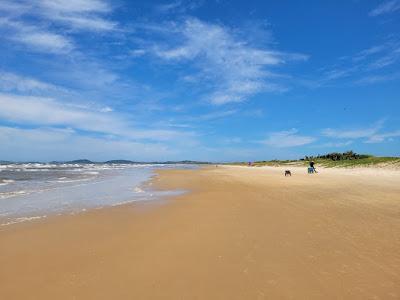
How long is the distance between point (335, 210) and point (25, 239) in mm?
8953

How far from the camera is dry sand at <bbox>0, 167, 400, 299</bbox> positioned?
187 inches

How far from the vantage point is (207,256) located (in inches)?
247

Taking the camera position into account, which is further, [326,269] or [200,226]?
[200,226]

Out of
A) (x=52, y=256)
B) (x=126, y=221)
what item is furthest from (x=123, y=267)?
(x=126, y=221)

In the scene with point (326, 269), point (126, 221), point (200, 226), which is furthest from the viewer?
point (126, 221)

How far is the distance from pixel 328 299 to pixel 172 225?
211 inches

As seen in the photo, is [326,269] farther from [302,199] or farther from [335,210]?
[302,199]

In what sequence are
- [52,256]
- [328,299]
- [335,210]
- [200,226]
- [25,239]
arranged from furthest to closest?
[335,210] → [200,226] → [25,239] → [52,256] → [328,299]

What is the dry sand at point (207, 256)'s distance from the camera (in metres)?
4.75

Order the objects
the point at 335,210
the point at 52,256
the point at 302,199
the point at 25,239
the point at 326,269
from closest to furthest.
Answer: the point at 326,269 < the point at 52,256 < the point at 25,239 < the point at 335,210 < the point at 302,199

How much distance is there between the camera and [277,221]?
9.37 m

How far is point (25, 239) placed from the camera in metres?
7.68

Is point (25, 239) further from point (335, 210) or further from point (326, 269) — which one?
point (335, 210)

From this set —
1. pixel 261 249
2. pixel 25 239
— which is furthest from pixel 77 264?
pixel 261 249
